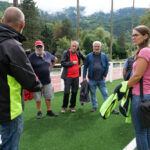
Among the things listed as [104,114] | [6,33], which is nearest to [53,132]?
[104,114]

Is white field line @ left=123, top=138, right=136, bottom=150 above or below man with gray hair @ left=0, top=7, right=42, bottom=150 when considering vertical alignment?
below

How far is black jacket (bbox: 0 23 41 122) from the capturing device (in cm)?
154

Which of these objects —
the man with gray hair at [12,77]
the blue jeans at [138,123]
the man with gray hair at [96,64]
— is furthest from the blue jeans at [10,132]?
the man with gray hair at [96,64]

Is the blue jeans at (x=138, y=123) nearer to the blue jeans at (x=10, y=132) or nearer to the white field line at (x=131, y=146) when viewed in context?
the white field line at (x=131, y=146)

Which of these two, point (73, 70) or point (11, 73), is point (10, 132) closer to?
point (11, 73)

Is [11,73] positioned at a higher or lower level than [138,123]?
higher

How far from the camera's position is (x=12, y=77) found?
5.32ft

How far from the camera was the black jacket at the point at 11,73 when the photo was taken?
154 cm

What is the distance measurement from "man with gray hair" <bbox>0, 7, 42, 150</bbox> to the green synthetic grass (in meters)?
1.47

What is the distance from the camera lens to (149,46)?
84.0 inches

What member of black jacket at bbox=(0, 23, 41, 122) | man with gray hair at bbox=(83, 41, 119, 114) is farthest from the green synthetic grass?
black jacket at bbox=(0, 23, 41, 122)

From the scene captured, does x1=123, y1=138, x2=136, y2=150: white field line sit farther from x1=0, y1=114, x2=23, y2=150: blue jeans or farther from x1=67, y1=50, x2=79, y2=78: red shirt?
x1=67, y1=50, x2=79, y2=78: red shirt

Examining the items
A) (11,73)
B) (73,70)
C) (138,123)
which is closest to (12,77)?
(11,73)

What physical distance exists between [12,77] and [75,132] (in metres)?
2.40
